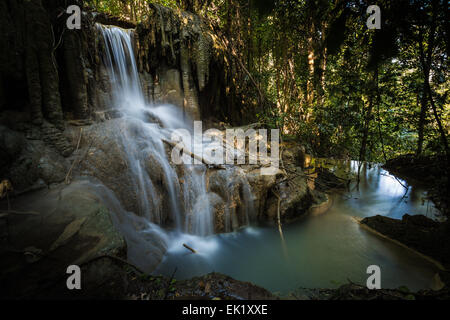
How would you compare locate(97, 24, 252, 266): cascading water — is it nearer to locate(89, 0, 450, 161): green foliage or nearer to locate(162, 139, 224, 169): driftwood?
locate(162, 139, 224, 169): driftwood

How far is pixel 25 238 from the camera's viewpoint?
8.35ft

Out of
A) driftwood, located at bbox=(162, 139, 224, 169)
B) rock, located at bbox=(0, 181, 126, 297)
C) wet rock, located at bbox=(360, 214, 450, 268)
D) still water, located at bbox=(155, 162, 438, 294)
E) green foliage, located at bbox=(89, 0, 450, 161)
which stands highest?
green foliage, located at bbox=(89, 0, 450, 161)

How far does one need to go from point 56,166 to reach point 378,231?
726cm

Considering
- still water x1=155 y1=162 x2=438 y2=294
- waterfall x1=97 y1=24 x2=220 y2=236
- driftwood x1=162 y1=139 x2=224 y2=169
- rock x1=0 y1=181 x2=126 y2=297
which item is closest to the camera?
Answer: rock x1=0 y1=181 x2=126 y2=297

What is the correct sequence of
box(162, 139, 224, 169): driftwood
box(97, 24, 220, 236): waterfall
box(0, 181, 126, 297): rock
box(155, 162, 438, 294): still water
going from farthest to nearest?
box(162, 139, 224, 169): driftwood < box(97, 24, 220, 236): waterfall < box(155, 162, 438, 294): still water < box(0, 181, 126, 297): rock

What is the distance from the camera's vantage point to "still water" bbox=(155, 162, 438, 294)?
3.47m

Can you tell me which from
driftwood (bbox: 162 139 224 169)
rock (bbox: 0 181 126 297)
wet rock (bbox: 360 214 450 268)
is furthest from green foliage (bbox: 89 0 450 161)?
rock (bbox: 0 181 126 297)

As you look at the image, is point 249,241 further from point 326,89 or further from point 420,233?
point 326,89

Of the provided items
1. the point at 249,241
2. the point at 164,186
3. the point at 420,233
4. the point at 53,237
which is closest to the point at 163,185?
the point at 164,186

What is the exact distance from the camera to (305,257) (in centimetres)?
412

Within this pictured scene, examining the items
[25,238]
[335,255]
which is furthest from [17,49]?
[335,255]

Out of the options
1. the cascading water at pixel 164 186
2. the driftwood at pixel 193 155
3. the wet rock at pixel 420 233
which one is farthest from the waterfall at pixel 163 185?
the wet rock at pixel 420 233
